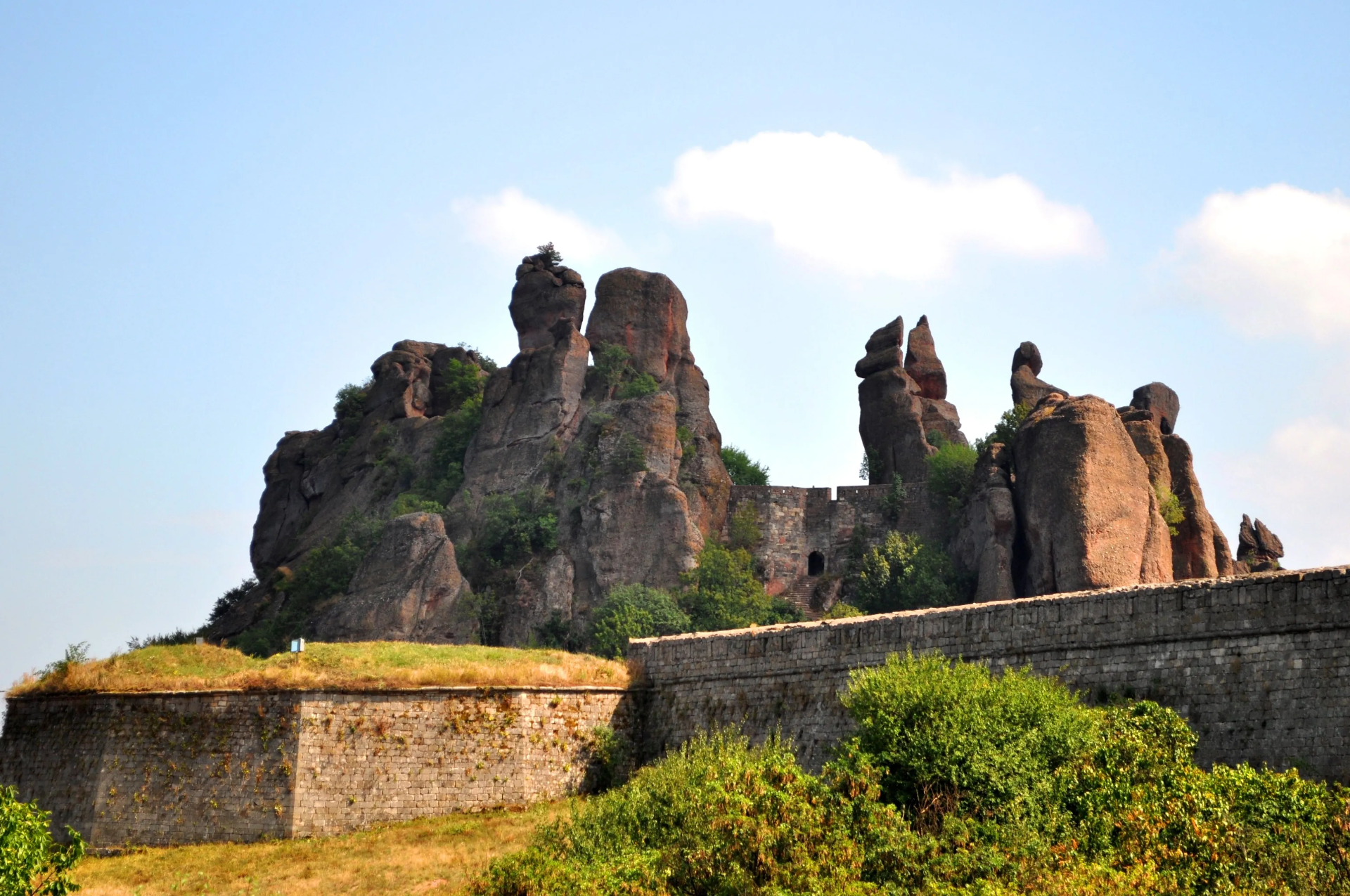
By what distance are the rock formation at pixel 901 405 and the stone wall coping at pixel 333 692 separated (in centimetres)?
3019

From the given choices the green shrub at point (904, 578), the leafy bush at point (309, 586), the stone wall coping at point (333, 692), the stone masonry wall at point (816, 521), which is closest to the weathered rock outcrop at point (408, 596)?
the leafy bush at point (309, 586)

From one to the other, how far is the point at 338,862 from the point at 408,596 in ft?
80.1

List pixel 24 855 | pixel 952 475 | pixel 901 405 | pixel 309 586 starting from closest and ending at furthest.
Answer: pixel 24 855
pixel 309 586
pixel 952 475
pixel 901 405

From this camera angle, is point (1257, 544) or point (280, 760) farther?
point (1257, 544)

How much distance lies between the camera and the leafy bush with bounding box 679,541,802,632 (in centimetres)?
5006

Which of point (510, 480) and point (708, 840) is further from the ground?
point (510, 480)

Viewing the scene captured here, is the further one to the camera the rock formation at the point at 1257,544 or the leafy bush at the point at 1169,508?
the rock formation at the point at 1257,544

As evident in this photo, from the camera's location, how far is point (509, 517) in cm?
5447

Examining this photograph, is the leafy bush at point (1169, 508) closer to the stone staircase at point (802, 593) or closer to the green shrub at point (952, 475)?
the green shrub at point (952, 475)

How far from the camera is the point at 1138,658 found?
23531 mm

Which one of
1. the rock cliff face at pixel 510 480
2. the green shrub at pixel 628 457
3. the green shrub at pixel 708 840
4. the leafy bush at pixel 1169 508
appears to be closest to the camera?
the green shrub at pixel 708 840

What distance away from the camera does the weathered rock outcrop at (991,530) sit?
48000 mm

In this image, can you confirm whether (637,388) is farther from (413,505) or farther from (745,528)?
(413,505)

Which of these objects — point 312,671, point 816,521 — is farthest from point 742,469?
point 312,671
